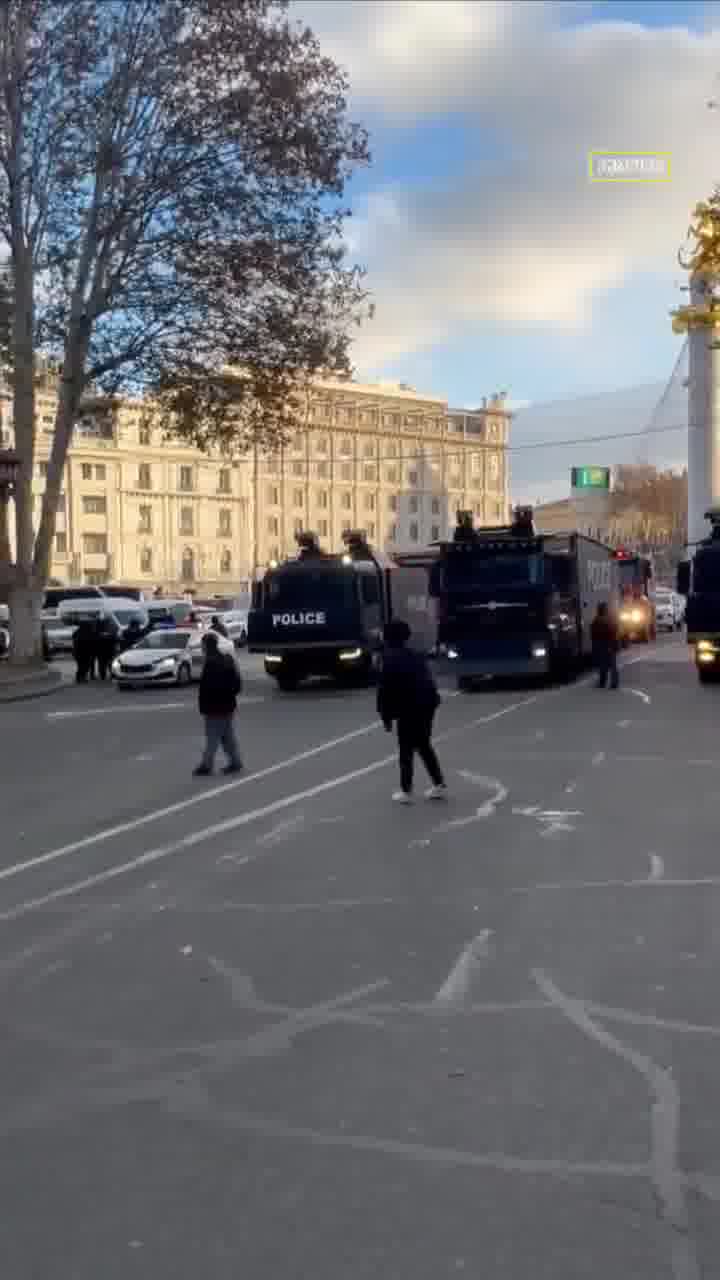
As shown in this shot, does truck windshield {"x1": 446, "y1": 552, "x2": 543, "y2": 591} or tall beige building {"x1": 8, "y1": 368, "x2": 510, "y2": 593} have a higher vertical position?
tall beige building {"x1": 8, "y1": 368, "x2": 510, "y2": 593}

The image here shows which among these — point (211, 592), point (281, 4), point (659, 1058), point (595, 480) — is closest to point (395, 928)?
point (659, 1058)

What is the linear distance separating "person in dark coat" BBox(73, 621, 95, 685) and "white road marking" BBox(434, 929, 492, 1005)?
27.5m

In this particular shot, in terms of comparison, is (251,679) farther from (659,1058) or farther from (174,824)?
(659,1058)

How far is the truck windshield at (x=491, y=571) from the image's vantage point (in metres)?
27.7

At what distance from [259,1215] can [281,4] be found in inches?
1289

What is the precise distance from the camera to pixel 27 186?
33844 millimetres

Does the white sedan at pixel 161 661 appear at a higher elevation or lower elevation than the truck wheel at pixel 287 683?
higher

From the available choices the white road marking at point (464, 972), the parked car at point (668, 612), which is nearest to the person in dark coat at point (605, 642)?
the white road marking at point (464, 972)

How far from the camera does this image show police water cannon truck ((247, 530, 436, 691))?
29500mm

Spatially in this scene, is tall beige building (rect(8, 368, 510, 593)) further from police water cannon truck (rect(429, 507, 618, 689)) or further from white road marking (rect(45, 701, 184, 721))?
white road marking (rect(45, 701, 184, 721))

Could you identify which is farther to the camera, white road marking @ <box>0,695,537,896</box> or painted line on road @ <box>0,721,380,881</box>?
painted line on road @ <box>0,721,380,881</box>

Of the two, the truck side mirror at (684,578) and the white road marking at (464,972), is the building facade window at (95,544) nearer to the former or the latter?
the truck side mirror at (684,578)

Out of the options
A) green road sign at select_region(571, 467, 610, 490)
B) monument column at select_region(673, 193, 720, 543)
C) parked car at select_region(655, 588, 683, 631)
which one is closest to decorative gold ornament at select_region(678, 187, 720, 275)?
parked car at select_region(655, 588, 683, 631)

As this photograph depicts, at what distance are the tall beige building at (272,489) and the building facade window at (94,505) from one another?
0.08m
